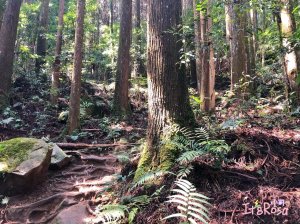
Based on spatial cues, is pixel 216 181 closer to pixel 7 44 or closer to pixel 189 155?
pixel 189 155

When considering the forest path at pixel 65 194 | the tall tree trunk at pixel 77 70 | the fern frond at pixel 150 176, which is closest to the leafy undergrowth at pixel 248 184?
the fern frond at pixel 150 176

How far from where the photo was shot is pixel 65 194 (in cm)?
630

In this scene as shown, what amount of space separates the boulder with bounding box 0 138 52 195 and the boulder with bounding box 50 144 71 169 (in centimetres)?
44

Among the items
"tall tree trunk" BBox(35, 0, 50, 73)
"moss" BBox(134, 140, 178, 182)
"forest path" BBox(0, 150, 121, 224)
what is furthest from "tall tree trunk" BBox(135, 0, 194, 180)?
"tall tree trunk" BBox(35, 0, 50, 73)

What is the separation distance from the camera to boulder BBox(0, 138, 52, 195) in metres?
6.24

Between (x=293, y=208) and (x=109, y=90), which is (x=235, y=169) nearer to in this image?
(x=293, y=208)

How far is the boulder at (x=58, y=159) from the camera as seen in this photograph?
750cm

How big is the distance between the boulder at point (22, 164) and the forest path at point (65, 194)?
21 cm

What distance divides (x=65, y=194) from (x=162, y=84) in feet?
9.67

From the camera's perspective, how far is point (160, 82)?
17.4 ft

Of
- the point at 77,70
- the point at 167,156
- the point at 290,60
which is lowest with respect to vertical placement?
the point at 167,156

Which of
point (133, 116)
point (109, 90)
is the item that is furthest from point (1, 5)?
point (133, 116)

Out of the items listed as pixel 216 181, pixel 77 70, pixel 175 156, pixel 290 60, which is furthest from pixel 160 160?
pixel 77 70

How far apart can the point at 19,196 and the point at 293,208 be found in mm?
5001
